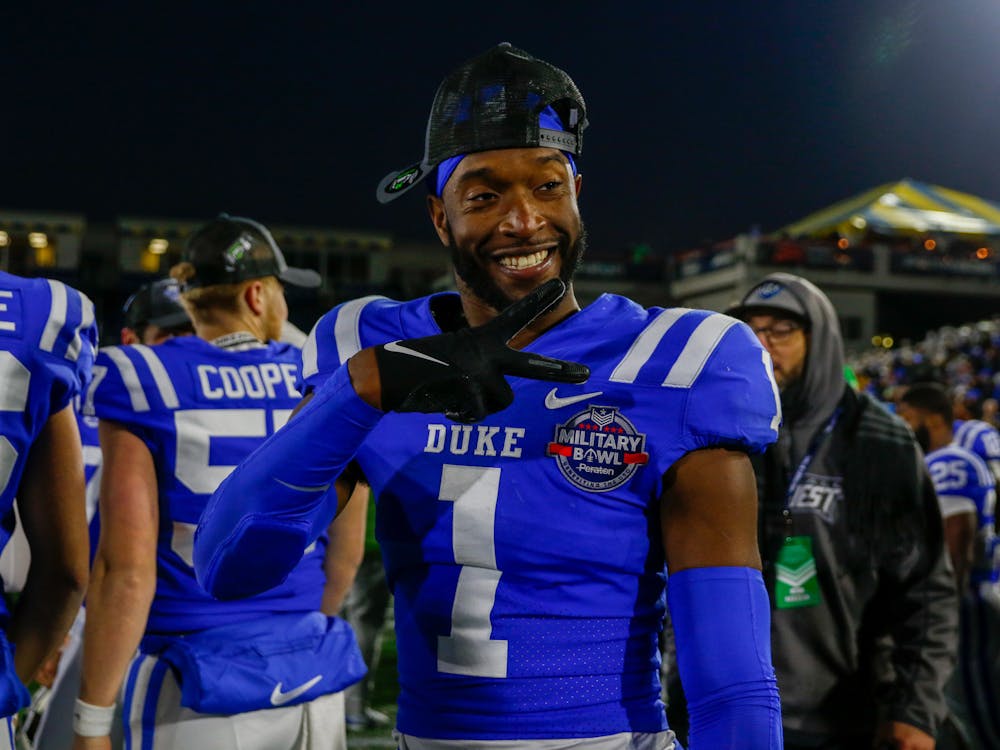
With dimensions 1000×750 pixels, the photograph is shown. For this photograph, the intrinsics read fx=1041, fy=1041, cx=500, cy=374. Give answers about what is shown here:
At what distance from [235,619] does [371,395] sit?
4.43ft

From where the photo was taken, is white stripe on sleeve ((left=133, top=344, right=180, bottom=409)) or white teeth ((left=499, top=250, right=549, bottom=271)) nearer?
white teeth ((left=499, top=250, right=549, bottom=271))

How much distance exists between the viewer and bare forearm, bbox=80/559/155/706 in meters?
2.35

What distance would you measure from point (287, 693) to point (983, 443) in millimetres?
5834

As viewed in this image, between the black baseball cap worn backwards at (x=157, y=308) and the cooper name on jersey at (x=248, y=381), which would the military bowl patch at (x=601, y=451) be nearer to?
the cooper name on jersey at (x=248, y=381)

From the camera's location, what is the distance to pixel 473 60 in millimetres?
1677

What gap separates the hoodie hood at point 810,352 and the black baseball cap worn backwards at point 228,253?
4.54 ft

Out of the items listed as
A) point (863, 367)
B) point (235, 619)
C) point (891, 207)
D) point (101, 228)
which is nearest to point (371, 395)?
point (235, 619)

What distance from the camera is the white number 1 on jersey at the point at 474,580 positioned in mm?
1475

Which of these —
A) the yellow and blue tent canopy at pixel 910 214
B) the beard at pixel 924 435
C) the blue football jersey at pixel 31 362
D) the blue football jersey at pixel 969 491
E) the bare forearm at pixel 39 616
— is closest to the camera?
the blue football jersey at pixel 31 362

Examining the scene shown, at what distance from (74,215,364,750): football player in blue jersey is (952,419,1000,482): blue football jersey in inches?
214

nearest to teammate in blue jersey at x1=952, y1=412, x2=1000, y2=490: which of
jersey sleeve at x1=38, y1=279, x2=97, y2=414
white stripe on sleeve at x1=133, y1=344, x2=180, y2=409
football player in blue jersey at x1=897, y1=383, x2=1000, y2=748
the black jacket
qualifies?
football player in blue jersey at x1=897, y1=383, x2=1000, y2=748

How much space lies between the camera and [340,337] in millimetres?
1684

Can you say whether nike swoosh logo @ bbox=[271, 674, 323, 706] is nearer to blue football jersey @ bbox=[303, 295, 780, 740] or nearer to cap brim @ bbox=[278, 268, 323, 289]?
blue football jersey @ bbox=[303, 295, 780, 740]

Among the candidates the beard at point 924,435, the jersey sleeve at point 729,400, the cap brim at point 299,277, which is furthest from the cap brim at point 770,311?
the beard at point 924,435
